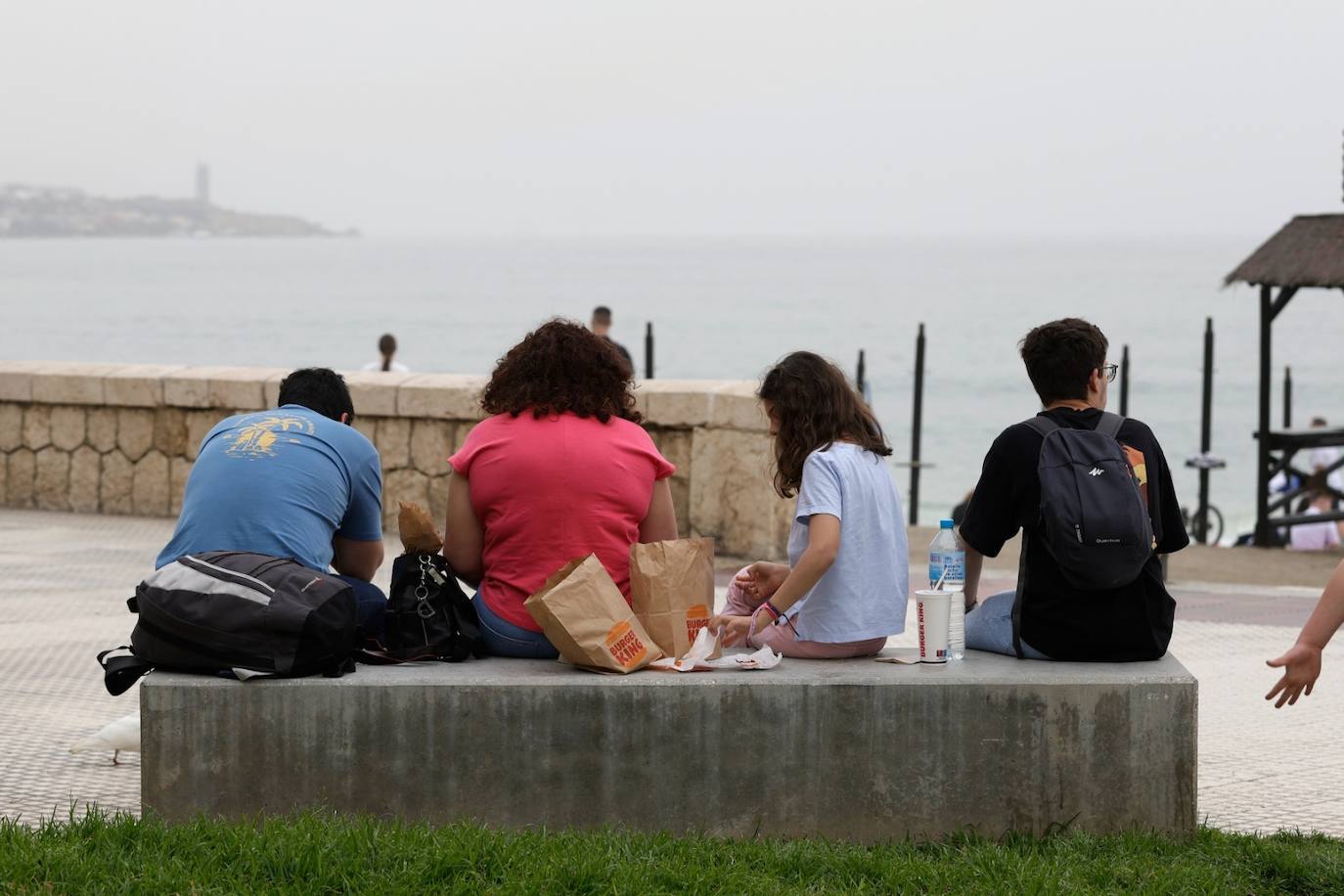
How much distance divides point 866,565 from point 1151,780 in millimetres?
913

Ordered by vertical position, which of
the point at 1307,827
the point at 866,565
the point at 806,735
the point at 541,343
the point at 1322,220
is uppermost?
the point at 1322,220

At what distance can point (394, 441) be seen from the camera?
10.6 m

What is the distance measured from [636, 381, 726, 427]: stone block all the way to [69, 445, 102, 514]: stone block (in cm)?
384

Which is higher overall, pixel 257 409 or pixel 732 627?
pixel 257 409

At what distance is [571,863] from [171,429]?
7.89 m

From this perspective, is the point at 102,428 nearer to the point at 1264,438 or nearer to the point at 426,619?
the point at 426,619

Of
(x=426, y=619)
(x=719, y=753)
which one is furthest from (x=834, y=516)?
(x=426, y=619)

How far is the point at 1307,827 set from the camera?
4504 millimetres

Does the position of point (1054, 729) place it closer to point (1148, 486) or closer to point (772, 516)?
point (1148, 486)

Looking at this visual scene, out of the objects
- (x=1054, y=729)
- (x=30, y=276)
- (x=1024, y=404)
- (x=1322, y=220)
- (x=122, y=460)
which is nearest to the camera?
(x=1054, y=729)

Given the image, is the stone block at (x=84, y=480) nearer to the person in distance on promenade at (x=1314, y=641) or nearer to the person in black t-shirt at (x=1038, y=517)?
the person in black t-shirt at (x=1038, y=517)

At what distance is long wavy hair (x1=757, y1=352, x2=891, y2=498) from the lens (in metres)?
4.50

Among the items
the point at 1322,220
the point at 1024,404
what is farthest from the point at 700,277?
the point at 1322,220

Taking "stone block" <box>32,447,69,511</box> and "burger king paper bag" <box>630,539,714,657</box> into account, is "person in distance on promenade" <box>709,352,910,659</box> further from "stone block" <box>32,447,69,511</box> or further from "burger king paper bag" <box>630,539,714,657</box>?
"stone block" <box>32,447,69,511</box>
